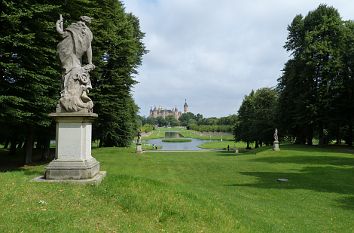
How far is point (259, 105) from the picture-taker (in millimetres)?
69250

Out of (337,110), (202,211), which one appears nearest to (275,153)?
(337,110)

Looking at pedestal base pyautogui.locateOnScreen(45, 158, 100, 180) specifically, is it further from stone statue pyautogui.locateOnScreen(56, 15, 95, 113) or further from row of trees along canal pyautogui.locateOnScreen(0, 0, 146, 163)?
row of trees along canal pyautogui.locateOnScreen(0, 0, 146, 163)

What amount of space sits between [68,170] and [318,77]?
41789mm

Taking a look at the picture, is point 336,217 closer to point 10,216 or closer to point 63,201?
point 63,201

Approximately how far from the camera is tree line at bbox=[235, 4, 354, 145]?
44.0 metres

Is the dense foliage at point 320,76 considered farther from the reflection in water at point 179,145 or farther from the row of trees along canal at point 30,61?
the row of trees along canal at point 30,61

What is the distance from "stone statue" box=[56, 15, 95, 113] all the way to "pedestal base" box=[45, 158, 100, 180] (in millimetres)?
1400

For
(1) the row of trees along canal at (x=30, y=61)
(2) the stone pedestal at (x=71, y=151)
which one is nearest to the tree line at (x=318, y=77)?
(1) the row of trees along canal at (x=30, y=61)

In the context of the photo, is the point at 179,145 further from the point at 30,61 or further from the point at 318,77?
the point at 30,61

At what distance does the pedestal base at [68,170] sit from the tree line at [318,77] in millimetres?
38431

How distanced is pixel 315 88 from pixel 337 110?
12.1 feet

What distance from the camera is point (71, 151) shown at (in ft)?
32.6

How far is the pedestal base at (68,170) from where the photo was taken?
9.69m

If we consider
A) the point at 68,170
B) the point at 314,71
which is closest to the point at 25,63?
the point at 68,170
